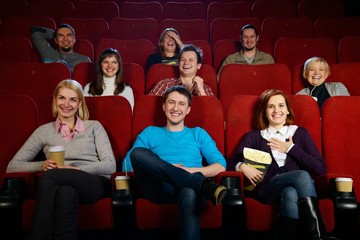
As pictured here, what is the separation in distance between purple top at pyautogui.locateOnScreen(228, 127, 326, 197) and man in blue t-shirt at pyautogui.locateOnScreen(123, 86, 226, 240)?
0.19 feet

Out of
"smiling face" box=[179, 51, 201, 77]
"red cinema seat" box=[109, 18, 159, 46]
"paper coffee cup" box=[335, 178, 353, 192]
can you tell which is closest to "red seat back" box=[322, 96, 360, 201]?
"paper coffee cup" box=[335, 178, 353, 192]

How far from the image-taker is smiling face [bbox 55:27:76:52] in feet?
4.40

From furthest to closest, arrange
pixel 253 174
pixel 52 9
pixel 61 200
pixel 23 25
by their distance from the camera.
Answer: pixel 52 9
pixel 23 25
pixel 253 174
pixel 61 200

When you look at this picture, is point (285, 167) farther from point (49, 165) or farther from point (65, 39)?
point (65, 39)

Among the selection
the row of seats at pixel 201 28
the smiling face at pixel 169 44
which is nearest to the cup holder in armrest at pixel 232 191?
the smiling face at pixel 169 44

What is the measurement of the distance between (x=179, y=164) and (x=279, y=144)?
199 mm

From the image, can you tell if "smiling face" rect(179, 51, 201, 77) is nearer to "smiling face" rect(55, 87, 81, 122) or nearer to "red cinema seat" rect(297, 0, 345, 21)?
"smiling face" rect(55, 87, 81, 122)

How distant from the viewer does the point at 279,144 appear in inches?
32.9

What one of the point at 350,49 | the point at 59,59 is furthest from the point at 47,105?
the point at 350,49

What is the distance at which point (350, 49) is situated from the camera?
1.37 meters

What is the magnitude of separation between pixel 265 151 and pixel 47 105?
18.6 inches

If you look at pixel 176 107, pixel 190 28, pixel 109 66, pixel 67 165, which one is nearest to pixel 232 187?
pixel 176 107

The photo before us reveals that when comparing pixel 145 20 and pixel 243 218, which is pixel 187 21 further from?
pixel 243 218

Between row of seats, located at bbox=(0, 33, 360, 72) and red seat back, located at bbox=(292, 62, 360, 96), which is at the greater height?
row of seats, located at bbox=(0, 33, 360, 72)
